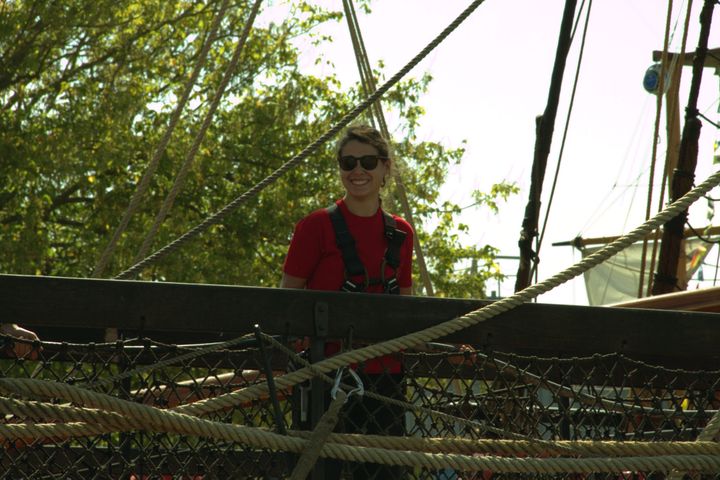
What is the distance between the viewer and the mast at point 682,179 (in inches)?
296

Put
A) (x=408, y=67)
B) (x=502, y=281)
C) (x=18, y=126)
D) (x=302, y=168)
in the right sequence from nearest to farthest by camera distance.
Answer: (x=408, y=67) < (x=18, y=126) < (x=302, y=168) < (x=502, y=281)

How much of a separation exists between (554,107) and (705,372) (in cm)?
353

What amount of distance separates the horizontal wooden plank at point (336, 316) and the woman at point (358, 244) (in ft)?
1.24

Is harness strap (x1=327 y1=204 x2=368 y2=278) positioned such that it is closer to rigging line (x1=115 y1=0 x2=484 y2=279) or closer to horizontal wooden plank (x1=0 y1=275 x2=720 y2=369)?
horizontal wooden plank (x1=0 y1=275 x2=720 y2=369)

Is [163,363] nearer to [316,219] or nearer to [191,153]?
[316,219]

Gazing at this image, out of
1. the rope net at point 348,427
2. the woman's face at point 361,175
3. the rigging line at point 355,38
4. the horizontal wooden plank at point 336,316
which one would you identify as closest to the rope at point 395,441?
the rope net at point 348,427

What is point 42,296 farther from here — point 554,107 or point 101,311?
point 554,107

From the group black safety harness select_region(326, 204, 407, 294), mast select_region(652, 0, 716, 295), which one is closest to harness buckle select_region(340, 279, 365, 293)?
black safety harness select_region(326, 204, 407, 294)

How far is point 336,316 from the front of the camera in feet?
8.86

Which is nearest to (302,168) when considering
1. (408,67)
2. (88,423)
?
(408,67)

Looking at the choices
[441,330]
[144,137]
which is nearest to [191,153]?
[441,330]

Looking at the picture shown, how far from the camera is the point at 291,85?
15.3 meters

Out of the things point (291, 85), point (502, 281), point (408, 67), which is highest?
point (291, 85)

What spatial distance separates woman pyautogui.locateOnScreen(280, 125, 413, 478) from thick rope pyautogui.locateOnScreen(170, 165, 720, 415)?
1.44 feet
